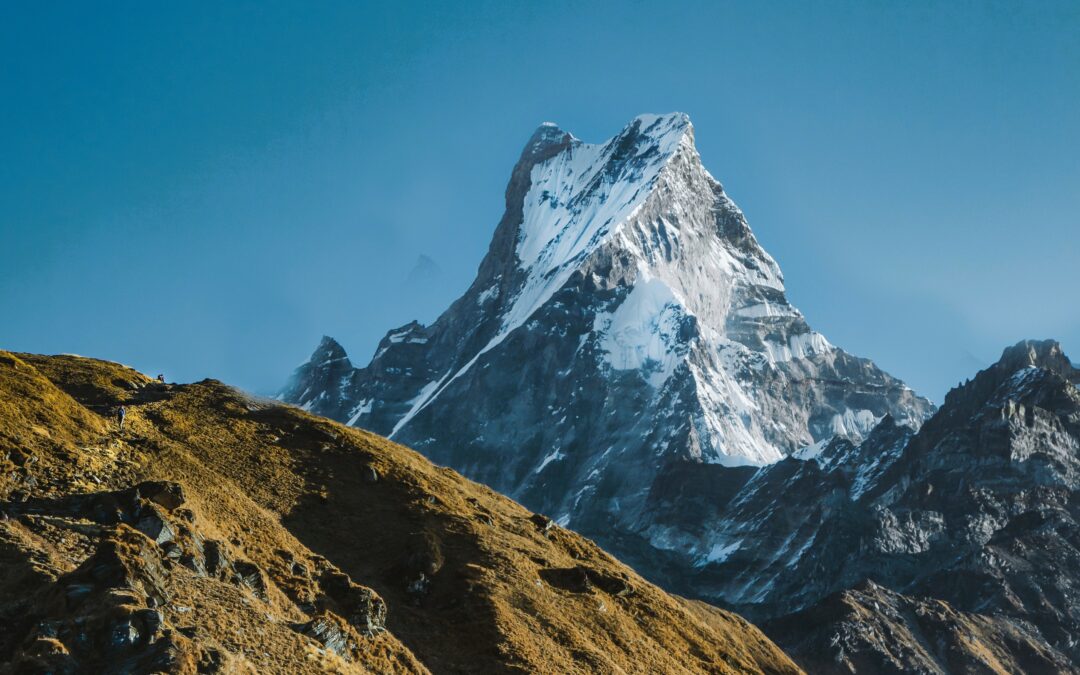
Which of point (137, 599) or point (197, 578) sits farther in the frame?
point (197, 578)

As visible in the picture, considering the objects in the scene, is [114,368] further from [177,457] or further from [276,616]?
[276,616]

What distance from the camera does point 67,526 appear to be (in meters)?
56.6

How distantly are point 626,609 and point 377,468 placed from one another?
20.6 m

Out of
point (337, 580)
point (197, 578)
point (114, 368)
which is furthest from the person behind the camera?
point (114, 368)

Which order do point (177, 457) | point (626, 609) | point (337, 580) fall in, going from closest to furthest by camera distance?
point (337, 580), point (177, 457), point (626, 609)

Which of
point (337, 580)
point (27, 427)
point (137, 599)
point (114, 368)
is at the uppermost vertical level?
point (114, 368)

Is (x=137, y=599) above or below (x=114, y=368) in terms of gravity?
below

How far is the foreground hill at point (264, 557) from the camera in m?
47.7

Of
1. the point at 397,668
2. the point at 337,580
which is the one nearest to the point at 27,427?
the point at 337,580

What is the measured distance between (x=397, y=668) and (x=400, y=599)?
46.8 ft

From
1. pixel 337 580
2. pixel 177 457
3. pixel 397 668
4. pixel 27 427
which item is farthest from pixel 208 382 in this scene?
pixel 397 668

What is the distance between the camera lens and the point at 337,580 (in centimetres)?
6631

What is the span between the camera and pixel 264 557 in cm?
6625

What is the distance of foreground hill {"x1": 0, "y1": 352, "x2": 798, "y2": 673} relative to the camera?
47688 millimetres
